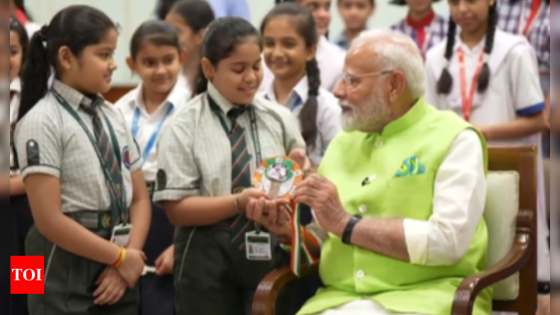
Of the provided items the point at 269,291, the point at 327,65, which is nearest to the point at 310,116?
the point at 327,65

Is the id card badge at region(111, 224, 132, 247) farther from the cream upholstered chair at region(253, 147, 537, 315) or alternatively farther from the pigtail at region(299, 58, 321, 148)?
the pigtail at region(299, 58, 321, 148)

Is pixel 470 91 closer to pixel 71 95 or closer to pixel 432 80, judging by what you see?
pixel 432 80

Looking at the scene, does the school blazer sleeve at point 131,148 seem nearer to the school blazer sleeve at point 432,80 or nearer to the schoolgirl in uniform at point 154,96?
the schoolgirl in uniform at point 154,96

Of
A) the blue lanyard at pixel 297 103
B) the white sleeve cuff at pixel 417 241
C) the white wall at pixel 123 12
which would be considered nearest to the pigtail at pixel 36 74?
the blue lanyard at pixel 297 103

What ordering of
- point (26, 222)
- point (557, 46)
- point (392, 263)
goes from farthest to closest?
point (26, 222)
point (392, 263)
point (557, 46)

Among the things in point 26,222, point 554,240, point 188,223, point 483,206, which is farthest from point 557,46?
point 26,222

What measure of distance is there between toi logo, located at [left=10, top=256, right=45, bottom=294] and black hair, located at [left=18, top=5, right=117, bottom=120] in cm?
45

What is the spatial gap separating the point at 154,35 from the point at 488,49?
1367 millimetres

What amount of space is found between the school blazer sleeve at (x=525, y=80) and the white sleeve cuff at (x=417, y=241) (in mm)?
1331

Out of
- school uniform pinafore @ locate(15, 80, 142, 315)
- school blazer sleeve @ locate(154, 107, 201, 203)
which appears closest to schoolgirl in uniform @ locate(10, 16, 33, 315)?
school uniform pinafore @ locate(15, 80, 142, 315)

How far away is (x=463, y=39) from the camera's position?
393 centimetres

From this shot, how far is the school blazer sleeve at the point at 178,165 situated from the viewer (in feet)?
9.48

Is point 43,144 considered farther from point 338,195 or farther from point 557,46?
point 557,46

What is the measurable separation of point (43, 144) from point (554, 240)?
5.64 ft
